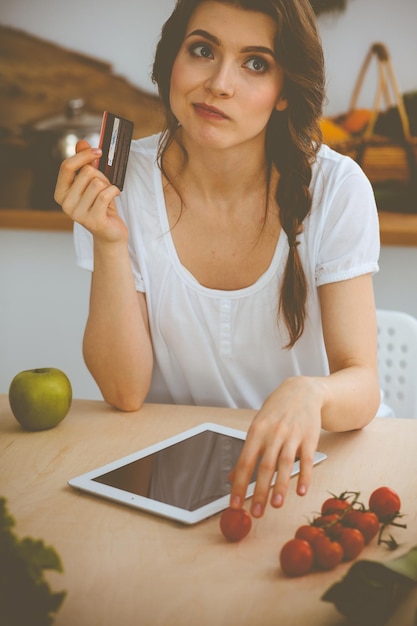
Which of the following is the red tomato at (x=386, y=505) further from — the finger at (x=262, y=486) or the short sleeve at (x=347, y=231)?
the short sleeve at (x=347, y=231)

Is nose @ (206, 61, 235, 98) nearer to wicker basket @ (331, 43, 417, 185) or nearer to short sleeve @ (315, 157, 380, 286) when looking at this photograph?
short sleeve @ (315, 157, 380, 286)

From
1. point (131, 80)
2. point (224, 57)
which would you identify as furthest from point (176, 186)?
point (131, 80)

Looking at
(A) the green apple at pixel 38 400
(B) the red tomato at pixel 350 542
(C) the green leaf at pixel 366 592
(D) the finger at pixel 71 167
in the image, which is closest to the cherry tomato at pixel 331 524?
(B) the red tomato at pixel 350 542

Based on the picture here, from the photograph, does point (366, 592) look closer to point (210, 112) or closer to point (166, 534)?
point (166, 534)

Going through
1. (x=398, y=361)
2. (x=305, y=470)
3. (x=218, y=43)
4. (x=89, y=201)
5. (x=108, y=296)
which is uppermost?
(x=218, y=43)

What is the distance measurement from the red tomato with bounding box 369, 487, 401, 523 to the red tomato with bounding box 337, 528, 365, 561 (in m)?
0.08

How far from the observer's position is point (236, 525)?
0.92 meters

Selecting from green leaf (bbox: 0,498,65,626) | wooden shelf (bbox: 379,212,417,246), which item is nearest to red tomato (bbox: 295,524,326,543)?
green leaf (bbox: 0,498,65,626)

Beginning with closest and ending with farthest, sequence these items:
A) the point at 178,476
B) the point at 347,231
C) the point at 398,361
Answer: the point at 178,476 → the point at 347,231 → the point at 398,361

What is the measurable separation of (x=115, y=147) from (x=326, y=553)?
83 cm

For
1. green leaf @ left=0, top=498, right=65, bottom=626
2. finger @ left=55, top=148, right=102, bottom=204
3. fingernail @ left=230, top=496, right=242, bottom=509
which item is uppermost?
finger @ left=55, top=148, right=102, bottom=204

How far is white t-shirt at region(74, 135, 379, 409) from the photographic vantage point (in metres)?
1.50

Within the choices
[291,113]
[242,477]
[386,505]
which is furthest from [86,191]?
[386,505]

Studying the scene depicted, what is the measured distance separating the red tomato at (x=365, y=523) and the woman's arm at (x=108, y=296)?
558 mm
